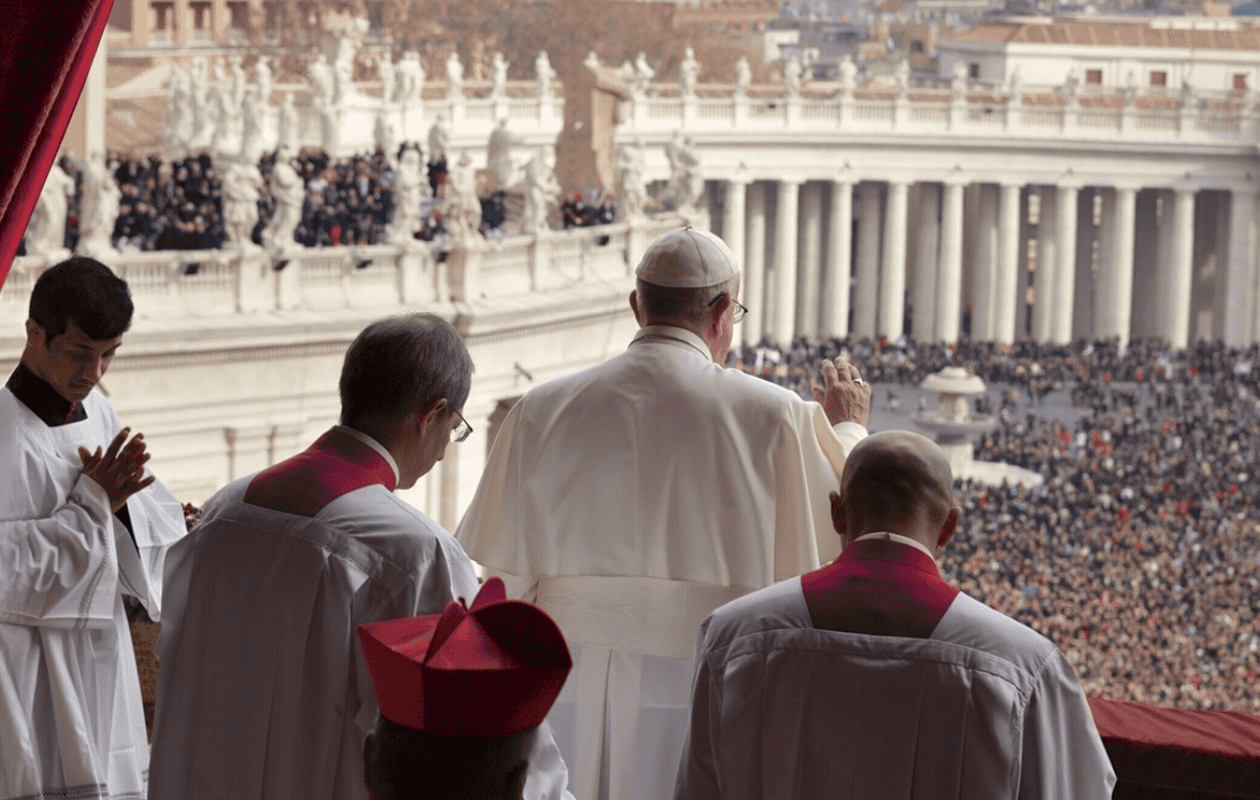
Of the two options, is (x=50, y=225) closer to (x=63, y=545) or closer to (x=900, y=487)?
(x=63, y=545)

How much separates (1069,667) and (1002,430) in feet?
186

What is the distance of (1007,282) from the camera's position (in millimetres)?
77125

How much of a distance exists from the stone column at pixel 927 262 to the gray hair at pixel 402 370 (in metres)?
74.0

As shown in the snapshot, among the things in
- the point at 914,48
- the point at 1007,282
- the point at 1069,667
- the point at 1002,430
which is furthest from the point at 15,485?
the point at 914,48

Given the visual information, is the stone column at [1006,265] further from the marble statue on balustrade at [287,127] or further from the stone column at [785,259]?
the marble statue on balustrade at [287,127]

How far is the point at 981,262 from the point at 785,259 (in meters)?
8.96

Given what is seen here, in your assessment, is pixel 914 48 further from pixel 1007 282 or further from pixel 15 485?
pixel 15 485

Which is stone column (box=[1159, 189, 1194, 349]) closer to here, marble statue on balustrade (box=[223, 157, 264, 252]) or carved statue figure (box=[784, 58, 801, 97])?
carved statue figure (box=[784, 58, 801, 97])

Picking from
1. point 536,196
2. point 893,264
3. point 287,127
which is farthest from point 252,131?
point 893,264

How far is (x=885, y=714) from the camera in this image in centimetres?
518

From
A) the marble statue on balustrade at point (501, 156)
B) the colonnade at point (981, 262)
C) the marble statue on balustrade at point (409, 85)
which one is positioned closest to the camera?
the marble statue on balustrade at point (501, 156)

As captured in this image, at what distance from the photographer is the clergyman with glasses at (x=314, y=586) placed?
526 cm

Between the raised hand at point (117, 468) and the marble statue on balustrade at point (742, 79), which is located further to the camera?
the marble statue on balustrade at point (742, 79)

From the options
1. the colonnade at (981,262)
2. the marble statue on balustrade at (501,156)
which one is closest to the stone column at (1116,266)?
the colonnade at (981,262)
